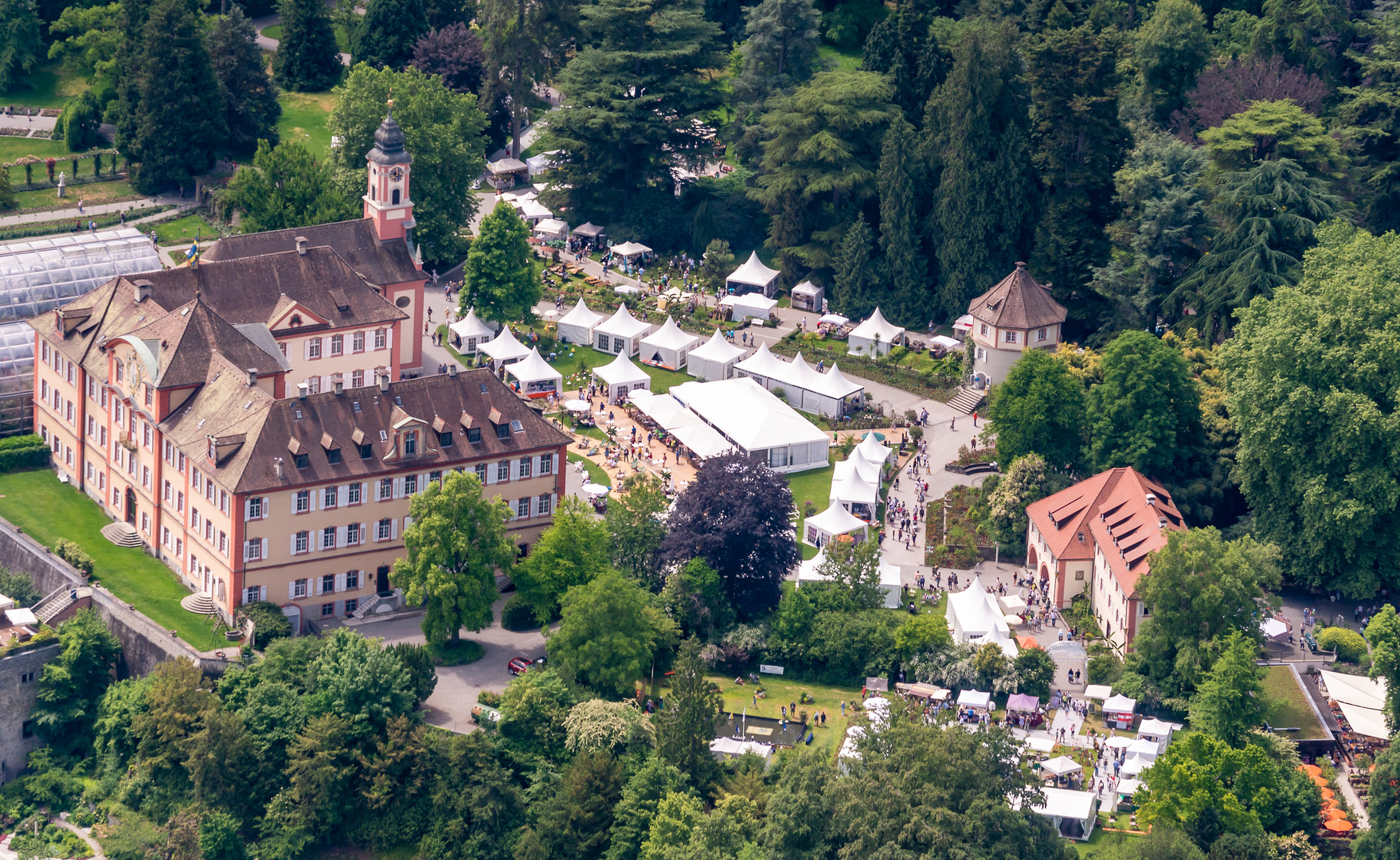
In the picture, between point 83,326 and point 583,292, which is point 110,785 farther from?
point 583,292

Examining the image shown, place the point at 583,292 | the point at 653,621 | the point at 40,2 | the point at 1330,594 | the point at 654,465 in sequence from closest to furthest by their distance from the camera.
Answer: the point at 653,621, the point at 1330,594, the point at 654,465, the point at 583,292, the point at 40,2

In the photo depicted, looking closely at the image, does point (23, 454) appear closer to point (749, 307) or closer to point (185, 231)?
point (185, 231)

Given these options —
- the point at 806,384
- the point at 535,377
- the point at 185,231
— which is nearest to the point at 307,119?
the point at 185,231

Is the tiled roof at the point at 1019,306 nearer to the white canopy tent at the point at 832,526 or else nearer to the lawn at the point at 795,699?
the white canopy tent at the point at 832,526

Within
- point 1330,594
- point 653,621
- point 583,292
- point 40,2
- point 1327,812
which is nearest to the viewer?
point 1327,812

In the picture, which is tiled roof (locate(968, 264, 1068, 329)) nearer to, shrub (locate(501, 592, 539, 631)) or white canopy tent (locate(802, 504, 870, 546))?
white canopy tent (locate(802, 504, 870, 546))

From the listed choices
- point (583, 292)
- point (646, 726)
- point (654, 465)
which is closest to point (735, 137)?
point (583, 292)
